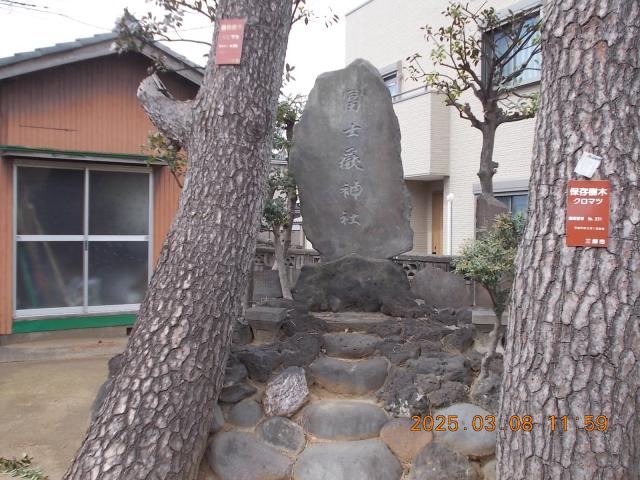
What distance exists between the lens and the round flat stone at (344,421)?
10.6ft

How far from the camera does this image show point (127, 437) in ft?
9.17

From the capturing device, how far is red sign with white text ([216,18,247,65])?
134 inches

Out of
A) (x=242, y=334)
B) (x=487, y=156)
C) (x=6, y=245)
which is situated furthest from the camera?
(x=6, y=245)

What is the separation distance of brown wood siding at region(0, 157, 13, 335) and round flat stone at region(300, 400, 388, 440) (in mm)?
4925

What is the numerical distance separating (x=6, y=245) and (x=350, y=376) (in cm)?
515

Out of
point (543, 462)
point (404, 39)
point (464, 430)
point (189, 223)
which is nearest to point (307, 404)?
point (464, 430)

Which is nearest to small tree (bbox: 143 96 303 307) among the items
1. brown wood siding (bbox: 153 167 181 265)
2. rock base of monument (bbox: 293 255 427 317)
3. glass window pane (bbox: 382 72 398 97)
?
rock base of monument (bbox: 293 255 427 317)

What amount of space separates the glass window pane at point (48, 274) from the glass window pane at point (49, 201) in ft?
0.68

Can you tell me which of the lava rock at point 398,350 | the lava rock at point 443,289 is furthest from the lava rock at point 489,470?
the lava rock at point 443,289

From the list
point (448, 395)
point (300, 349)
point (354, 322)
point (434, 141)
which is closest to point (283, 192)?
point (354, 322)

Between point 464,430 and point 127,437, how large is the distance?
1.89 metres

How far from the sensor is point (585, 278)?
2096mm

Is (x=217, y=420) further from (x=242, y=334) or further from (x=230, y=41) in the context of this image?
(x=230, y=41)

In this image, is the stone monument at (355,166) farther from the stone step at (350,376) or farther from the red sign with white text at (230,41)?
the red sign with white text at (230,41)
